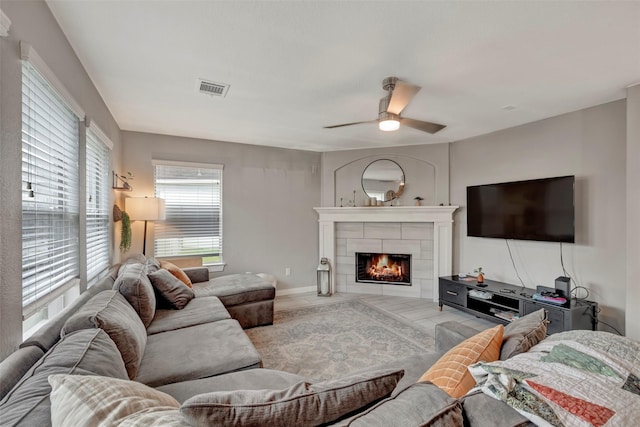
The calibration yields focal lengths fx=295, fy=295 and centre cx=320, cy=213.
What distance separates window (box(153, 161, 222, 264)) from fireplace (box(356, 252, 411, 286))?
2361 mm

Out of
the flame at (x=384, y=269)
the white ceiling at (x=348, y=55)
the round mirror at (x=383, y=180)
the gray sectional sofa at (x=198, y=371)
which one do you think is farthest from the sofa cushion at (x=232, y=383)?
the round mirror at (x=383, y=180)

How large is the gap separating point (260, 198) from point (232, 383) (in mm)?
3472

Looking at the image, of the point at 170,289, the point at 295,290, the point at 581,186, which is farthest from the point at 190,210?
the point at 581,186

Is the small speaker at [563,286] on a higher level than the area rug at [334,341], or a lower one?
higher

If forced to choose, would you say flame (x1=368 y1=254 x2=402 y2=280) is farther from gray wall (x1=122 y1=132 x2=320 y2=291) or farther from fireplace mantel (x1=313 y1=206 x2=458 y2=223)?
gray wall (x1=122 y1=132 x2=320 y2=291)

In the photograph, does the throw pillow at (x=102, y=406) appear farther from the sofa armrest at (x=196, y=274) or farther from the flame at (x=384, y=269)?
the flame at (x=384, y=269)

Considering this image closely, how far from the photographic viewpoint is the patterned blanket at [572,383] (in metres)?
0.74

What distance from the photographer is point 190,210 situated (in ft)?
14.3

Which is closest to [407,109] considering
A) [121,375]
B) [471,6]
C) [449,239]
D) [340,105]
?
[340,105]

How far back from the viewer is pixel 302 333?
10.8 ft

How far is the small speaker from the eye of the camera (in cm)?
304

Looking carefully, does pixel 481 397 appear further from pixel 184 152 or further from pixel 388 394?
pixel 184 152

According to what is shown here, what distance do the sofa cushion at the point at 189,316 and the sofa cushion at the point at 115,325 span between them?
19.3 inches

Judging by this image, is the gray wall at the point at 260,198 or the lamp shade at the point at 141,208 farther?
the gray wall at the point at 260,198
